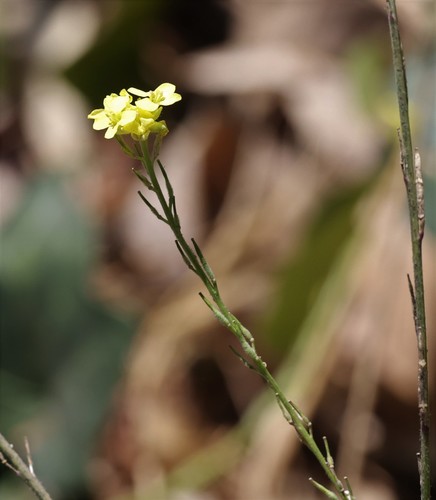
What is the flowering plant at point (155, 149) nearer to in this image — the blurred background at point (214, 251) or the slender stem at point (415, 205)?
the slender stem at point (415, 205)

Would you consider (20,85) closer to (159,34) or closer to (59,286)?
(159,34)

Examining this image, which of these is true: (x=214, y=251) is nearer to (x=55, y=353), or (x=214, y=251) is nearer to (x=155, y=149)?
(x=55, y=353)

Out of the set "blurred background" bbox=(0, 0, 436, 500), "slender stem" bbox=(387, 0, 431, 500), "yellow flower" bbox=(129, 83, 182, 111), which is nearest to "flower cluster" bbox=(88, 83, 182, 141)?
"yellow flower" bbox=(129, 83, 182, 111)

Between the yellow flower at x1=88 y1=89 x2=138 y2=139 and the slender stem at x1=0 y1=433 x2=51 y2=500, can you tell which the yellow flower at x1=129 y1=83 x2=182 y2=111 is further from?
the slender stem at x1=0 y1=433 x2=51 y2=500

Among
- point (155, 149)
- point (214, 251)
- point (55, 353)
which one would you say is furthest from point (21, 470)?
point (214, 251)

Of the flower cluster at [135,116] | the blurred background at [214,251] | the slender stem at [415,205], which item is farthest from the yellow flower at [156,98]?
the blurred background at [214,251]
